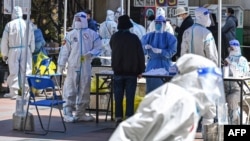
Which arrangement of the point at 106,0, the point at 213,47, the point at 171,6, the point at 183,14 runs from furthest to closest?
the point at 106,0, the point at 171,6, the point at 183,14, the point at 213,47

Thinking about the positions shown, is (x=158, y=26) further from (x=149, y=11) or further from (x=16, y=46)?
(x=149, y=11)

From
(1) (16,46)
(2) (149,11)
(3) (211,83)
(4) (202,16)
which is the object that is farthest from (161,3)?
(3) (211,83)

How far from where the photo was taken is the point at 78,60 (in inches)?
475

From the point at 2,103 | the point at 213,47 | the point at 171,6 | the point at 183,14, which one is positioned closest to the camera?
the point at 213,47

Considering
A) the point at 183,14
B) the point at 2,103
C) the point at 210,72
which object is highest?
the point at 183,14

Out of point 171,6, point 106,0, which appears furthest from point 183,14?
point 106,0

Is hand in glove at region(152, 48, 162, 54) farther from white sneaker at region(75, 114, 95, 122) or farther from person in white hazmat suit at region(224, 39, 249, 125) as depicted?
white sneaker at region(75, 114, 95, 122)

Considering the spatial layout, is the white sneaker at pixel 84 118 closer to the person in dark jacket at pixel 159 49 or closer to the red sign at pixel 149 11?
the person in dark jacket at pixel 159 49

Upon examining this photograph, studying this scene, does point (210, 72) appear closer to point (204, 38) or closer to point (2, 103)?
point (204, 38)

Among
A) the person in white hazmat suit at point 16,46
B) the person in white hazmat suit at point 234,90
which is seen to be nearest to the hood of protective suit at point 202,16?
the person in white hazmat suit at point 234,90

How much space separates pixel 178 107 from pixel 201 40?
22.1ft

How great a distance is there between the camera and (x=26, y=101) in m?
11.6

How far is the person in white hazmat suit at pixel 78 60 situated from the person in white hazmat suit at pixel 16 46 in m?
2.76

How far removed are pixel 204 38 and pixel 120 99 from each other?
69.8 inches
